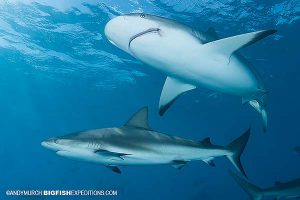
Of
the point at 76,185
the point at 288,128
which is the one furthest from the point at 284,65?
the point at 76,185

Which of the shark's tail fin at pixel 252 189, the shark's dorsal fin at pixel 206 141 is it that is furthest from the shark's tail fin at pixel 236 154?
the shark's tail fin at pixel 252 189

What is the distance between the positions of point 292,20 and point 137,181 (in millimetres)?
118973

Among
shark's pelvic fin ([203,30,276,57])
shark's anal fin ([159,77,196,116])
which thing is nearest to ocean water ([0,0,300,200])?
shark's anal fin ([159,77,196,116])

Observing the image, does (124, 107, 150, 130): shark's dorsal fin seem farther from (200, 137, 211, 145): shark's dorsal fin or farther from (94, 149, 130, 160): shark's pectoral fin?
(200, 137, 211, 145): shark's dorsal fin

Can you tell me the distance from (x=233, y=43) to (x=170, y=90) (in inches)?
83.0

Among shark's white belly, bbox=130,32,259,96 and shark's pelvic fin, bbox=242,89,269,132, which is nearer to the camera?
shark's white belly, bbox=130,32,259,96

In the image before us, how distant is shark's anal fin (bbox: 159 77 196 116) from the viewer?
6.35 metres

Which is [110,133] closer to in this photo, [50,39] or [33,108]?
[50,39]

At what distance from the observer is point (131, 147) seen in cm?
Answer: 526

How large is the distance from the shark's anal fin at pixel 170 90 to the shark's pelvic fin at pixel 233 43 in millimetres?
1448

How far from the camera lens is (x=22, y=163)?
553ft

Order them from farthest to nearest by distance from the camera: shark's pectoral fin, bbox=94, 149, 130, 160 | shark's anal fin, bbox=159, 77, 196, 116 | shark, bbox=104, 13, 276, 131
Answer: shark's anal fin, bbox=159, 77, 196, 116, shark's pectoral fin, bbox=94, 149, 130, 160, shark, bbox=104, 13, 276, 131

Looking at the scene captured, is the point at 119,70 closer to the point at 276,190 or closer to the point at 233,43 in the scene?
the point at 276,190

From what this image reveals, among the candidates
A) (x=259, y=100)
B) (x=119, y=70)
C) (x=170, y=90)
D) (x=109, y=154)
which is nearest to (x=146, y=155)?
(x=109, y=154)
